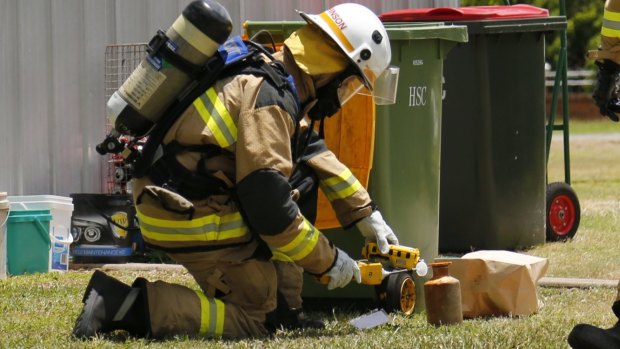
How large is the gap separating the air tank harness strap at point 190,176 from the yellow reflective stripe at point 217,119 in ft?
0.26

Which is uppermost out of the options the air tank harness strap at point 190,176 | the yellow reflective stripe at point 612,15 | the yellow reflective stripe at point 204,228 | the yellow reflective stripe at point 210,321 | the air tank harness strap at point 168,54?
the yellow reflective stripe at point 612,15

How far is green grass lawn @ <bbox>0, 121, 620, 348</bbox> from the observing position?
518 centimetres

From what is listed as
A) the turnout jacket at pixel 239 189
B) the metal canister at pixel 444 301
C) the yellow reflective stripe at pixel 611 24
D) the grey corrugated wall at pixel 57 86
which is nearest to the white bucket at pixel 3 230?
the grey corrugated wall at pixel 57 86

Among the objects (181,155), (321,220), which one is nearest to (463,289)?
(321,220)

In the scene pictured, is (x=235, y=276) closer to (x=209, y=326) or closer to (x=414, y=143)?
(x=209, y=326)

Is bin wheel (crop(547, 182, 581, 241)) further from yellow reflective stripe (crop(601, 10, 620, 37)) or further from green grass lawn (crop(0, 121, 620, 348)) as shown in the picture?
yellow reflective stripe (crop(601, 10, 620, 37))

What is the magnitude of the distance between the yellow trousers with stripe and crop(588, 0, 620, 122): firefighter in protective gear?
5.73 ft

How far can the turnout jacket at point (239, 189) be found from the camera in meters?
5.20

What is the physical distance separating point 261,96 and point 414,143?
1.39 metres

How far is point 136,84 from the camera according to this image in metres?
5.33

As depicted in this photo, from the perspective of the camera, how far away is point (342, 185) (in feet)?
18.9

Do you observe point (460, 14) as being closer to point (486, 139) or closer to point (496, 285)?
point (486, 139)

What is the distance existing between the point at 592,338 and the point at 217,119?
1.71m

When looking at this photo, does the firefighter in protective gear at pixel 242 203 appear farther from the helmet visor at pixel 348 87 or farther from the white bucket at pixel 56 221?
the white bucket at pixel 56 221
